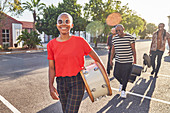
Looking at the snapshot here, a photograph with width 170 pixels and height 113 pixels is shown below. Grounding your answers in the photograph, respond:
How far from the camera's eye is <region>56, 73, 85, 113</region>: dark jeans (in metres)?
2.04

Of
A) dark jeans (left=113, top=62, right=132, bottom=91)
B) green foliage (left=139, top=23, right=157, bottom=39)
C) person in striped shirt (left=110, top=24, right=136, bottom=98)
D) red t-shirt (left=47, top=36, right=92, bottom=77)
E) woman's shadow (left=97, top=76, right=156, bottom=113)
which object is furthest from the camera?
→ green foliage (left=139, top=23, right=157, bottom=39)

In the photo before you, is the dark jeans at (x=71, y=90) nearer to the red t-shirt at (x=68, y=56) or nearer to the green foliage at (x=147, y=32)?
the red t-shirt at (x=68, y=56)

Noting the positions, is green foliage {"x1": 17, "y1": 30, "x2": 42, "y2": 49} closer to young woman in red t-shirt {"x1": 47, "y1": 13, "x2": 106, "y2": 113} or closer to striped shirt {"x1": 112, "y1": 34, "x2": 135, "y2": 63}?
striped shirt {"x1": 112, "y1": 34, "x2": 135, "y2": 63}

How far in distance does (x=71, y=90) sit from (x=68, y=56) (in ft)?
1.49

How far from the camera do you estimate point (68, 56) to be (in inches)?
79.7

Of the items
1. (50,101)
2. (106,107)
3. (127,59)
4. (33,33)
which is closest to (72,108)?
(106,107)

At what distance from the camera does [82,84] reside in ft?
7.04

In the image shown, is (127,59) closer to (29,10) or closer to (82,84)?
(82,84)

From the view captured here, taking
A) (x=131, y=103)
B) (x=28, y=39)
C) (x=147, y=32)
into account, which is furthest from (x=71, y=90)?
(x=147, y=32)

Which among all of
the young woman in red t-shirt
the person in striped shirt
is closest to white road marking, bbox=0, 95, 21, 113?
the young woman in red t-shirt

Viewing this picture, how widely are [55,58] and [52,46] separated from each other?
0.17m

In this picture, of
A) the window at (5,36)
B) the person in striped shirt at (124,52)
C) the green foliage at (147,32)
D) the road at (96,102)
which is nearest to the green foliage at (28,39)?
the window at (5,36)

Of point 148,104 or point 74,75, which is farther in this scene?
point 148,104

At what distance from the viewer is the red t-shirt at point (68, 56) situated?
6.67 feet
